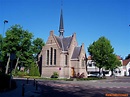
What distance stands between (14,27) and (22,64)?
11193 millimetres

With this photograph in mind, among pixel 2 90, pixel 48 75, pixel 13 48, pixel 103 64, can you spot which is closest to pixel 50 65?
pixel 48 75

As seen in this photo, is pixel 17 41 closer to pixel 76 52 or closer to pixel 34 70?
pixel 34 70

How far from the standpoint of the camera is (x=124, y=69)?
298ft

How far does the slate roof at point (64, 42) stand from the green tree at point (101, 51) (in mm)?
8454

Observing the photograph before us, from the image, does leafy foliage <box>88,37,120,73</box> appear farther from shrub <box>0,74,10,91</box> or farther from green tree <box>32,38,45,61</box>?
shrub <box>0,74,10,91</box>

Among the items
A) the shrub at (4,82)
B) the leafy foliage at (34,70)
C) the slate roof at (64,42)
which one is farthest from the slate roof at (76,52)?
the shrub at (4,82)

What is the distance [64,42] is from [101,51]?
421 inches

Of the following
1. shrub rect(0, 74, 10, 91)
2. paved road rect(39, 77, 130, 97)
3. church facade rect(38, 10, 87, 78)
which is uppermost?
church facade rect(38, 10, 87, 78)

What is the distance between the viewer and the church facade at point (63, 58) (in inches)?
1983

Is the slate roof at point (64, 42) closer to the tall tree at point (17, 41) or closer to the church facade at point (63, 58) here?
the church facade at point (63, 58)

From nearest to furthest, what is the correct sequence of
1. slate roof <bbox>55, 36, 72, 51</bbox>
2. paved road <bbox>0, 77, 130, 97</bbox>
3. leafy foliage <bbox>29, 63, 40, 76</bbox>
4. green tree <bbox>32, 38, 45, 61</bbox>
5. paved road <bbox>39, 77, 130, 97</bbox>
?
1. paved road <bbox>0, 77, 130, 97</bbox>
2. paved road <bbox>39, 77, 130, 97</bbox>
3. slate roof <bbox>55, 36, 72, 51</bbox>
4. leafy foliage <bbox>29, 63, 40, 76</bbox>
5. green tree <bbox>32, 38, 45, 61</bbox>

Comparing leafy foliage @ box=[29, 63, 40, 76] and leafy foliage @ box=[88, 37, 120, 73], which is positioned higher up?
leafy foliage @ box=[88, 37, 120, 73]

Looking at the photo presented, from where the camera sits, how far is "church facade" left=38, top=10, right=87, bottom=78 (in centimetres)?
5038

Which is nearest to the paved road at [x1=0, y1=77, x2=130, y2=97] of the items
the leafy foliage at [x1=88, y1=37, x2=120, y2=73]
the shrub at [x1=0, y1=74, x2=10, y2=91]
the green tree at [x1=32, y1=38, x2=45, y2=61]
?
the shrub at [x1=0, y1=74, x2=10, y2=91]
